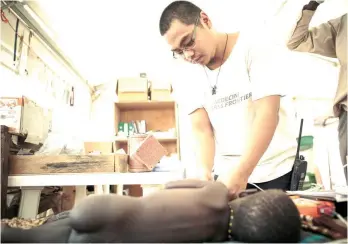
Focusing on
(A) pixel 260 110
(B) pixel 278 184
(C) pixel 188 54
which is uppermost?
(C) pixel 188 54

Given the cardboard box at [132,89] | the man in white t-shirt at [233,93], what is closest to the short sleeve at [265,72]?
the man in white t-shirt at [233,93]

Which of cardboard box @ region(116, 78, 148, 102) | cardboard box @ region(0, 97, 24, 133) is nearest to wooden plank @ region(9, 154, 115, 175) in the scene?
cardboard box @ region(0, 97, 24, 133)

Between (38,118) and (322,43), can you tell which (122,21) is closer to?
(38,118)

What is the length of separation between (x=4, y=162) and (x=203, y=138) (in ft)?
2.57

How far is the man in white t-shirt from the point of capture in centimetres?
80

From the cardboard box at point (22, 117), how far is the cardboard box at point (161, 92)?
162 cm

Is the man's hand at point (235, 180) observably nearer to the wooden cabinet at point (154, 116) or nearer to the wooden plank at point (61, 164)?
the wooden plank at point (61, 164)

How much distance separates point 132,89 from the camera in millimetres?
2865

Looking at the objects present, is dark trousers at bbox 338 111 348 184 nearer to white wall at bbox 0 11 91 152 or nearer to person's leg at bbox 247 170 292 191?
person's leg at bbox 247 170 292 191

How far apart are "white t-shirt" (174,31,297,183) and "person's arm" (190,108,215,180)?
0.09ft

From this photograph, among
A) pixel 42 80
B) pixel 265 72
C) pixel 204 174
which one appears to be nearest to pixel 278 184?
pixel 204 174

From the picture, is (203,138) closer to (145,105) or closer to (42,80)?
(42,80)

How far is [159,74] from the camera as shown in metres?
3.38

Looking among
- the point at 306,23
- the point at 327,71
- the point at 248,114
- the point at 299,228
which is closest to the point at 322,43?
the point at 306,23
